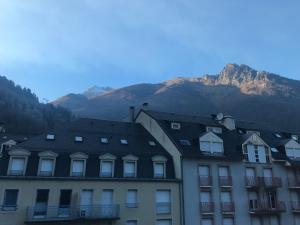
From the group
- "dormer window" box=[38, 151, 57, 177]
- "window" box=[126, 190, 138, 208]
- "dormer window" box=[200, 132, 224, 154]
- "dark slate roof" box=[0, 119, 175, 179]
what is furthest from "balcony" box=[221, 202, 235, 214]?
"dormer window" box=[38, 151, 57, 177]

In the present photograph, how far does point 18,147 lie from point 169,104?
451ft

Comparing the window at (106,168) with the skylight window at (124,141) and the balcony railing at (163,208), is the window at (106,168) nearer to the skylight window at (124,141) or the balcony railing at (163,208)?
the skylight window at (124,141)

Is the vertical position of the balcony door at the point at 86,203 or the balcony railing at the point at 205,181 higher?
the balcony railing at the point at 205,181

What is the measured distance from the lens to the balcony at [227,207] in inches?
1294

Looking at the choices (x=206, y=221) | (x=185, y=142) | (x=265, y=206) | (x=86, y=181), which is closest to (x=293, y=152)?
(x=265, y=206)

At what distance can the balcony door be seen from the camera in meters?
27.9

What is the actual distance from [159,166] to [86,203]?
8172 mm

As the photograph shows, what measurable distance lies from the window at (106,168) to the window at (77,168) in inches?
69.2

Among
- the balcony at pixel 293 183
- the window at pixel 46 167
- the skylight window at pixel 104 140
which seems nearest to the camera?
the window at pixel 46 167

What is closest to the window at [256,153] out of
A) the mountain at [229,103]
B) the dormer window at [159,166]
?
the dormer window at [159,166]

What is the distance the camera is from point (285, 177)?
3719cm

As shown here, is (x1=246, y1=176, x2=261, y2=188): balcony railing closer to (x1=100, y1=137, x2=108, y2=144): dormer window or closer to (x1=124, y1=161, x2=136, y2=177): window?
(x1=124, y1=161, x2=136, y2=177): window

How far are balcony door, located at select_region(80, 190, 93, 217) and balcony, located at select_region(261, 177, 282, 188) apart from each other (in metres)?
18.5

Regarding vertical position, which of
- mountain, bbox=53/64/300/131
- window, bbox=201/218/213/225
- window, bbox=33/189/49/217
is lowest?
window, bbox=201/218/213/225
